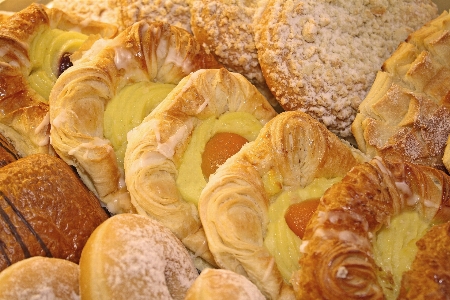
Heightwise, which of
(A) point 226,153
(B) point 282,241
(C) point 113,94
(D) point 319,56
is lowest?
(B) point 282,241

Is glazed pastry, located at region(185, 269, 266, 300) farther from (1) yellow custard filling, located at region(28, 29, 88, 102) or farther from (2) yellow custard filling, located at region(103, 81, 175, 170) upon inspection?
(1) yellow custard filling, located at region(28, 29, 88, 102)

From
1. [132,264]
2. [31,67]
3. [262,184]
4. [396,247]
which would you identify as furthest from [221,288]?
[31,67]

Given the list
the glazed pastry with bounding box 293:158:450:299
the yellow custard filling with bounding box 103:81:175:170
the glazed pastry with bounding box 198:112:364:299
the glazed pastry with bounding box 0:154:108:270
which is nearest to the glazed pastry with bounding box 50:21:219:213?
the yellow custard filling with bounding box 103:81:175:170

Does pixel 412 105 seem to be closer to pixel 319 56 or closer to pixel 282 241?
pixel 319 56

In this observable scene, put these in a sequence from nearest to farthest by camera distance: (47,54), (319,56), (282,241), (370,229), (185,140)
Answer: (370,229) → (282,241) → (185,140) → (319,56) → (47,54)

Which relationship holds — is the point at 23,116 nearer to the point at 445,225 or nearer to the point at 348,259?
the point at 348,259

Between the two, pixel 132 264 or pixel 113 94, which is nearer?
pixel 132 264

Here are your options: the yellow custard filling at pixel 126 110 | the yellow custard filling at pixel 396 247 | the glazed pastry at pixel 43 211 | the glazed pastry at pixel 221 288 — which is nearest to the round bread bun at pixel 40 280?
the glazed pastry at pixel 43 211
